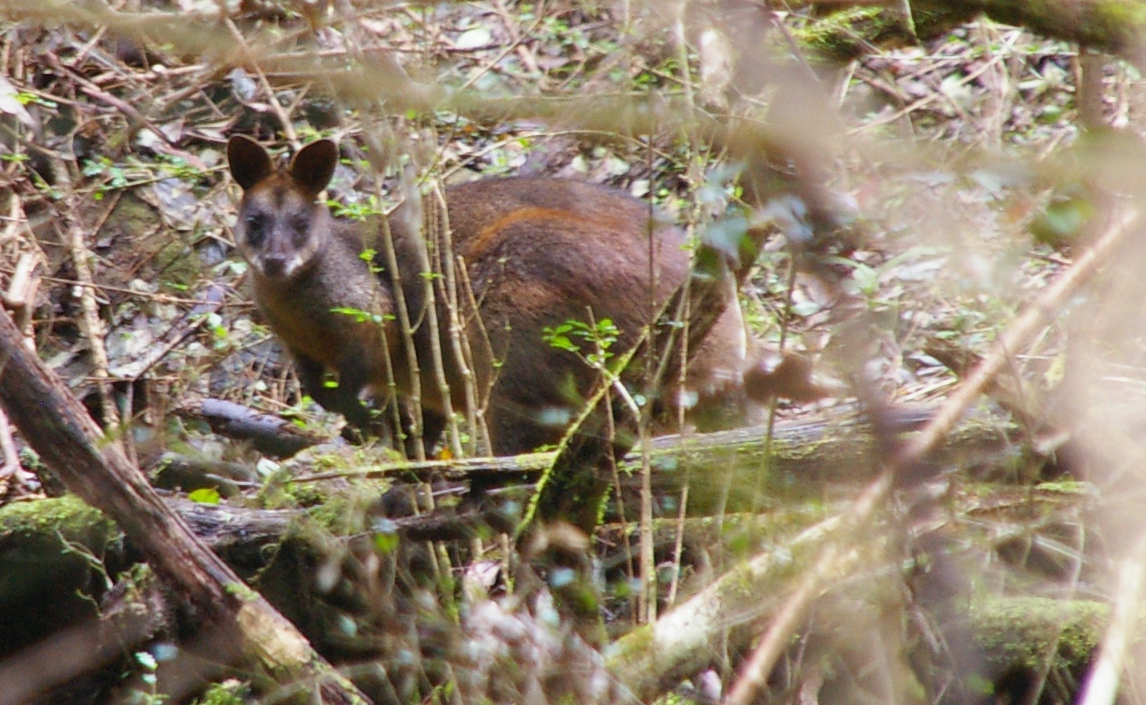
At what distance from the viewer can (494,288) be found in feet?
20.2

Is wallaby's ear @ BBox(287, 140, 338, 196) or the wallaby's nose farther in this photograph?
the wallaby's nose

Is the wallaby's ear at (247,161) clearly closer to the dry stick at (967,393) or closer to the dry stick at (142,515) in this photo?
the dry stick at (142,515)

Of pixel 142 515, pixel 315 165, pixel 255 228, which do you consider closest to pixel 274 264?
pixel 255 228

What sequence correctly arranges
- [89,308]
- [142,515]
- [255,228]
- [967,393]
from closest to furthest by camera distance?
[967,393]
[142,515]
[255,228]
[89,308]

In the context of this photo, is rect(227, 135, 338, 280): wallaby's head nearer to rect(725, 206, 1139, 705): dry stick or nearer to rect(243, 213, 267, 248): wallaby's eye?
rect(243, 213, 267, 248): wallaby's eye

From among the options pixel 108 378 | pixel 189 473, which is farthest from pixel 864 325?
pixel 108 378

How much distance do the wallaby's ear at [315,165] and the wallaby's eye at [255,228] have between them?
0.96ft

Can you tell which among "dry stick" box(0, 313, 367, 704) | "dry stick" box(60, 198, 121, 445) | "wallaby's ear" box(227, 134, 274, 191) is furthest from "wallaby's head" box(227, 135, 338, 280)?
"dry stick" box(0, 313, 367, 704)

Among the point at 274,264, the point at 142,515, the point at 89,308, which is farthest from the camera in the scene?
the point at 89,308

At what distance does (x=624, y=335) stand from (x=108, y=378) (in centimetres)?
275

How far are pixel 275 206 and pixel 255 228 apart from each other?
Result: 0.16 metres

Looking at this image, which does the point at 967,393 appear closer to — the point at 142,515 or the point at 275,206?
the point at 142,515

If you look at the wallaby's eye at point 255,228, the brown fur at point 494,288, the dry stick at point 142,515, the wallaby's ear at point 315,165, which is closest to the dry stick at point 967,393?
the dry stick at point 142,515

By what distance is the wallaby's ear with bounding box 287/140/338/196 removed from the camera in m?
6.43
